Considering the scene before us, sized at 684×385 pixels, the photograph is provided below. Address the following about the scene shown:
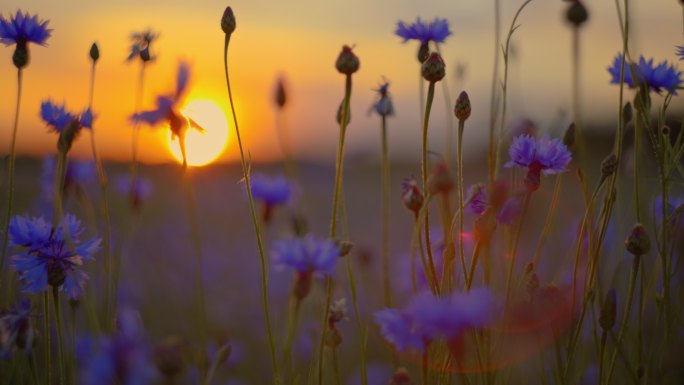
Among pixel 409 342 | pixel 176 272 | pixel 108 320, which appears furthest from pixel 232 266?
pixel 409 342

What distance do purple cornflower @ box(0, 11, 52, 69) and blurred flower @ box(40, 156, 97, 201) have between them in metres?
0.47

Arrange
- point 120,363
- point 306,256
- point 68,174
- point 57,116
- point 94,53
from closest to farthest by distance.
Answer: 1. point 120,363
2. point 306,256
3. point 57,116
4. point 94,53
5. point 68,174

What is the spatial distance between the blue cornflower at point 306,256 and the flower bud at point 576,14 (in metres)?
0.95

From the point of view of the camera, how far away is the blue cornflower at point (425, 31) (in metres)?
1.45

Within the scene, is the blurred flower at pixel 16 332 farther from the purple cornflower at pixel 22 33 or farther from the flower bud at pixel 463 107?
the flower bud at pixel 463 107

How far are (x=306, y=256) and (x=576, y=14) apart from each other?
0.98 m

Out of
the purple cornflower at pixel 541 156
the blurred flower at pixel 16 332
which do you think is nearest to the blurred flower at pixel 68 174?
the blurred flower at pixel 16 332

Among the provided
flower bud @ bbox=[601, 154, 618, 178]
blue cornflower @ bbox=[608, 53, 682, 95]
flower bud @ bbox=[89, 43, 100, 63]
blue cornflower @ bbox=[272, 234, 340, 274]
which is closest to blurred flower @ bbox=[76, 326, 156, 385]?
blue cornflower @ bbox=[272, 234, 340, 274]

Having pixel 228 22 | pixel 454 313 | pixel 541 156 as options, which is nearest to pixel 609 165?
pixel 541 156

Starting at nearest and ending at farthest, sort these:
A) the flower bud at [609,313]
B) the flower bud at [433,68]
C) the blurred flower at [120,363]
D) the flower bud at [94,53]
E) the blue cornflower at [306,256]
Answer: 1. the blurred flower at [120,363]
2. the blue cornflower at [306,256]
3. the flower bud at [609,313]
4. the flower bud at [433,68]
5. the flower bud at [94,53]

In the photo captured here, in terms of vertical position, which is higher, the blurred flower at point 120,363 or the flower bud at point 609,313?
the blurred flower at point 120,363

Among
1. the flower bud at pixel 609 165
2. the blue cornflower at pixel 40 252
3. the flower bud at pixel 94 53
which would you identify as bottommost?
the blue cornflower at pixel 40 252

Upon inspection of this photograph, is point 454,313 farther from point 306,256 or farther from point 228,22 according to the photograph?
point 228,22

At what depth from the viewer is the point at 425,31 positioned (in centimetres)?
145
